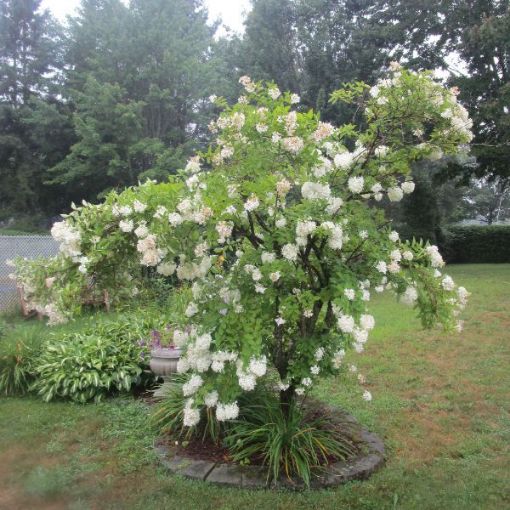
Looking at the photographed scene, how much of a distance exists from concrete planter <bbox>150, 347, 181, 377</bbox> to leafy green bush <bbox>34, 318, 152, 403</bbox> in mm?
340

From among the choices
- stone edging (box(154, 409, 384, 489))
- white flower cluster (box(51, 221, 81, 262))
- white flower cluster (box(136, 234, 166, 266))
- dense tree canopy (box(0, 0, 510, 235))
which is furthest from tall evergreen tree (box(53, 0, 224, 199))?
white flower cluster (box(136, 234, 166, 266))

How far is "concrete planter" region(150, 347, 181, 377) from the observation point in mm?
4871

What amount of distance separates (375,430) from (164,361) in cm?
197

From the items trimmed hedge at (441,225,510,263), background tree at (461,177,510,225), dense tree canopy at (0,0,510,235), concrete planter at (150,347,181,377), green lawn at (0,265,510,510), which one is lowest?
green lawn at (0,265,510,510)

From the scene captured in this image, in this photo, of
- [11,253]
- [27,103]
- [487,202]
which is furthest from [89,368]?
[487,202]

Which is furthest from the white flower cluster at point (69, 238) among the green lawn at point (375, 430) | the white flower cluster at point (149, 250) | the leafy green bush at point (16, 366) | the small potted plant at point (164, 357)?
the leafy green bush at point (16, 366)

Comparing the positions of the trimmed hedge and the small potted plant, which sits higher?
the trimmed hedge

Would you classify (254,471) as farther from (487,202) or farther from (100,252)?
(487,202)

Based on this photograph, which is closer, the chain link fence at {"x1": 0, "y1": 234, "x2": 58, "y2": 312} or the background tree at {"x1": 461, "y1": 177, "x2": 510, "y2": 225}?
the chain link fence at {"x1": 0, "y1": 234, "x2": 58, "y2": 312}

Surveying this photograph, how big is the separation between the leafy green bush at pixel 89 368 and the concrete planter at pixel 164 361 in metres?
0.34

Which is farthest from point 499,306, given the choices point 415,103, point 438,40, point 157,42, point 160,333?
point 157,42

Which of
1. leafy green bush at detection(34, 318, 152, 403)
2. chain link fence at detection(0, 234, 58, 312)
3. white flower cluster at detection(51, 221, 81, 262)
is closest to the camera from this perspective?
white flower cluster at detection(51, 221, 81, 262)

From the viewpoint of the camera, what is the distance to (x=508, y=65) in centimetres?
1545

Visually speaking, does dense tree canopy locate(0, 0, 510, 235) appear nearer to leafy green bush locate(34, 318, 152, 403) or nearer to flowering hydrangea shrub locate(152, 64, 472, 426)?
leafy green bush locate(34, 318, 152, 403)
